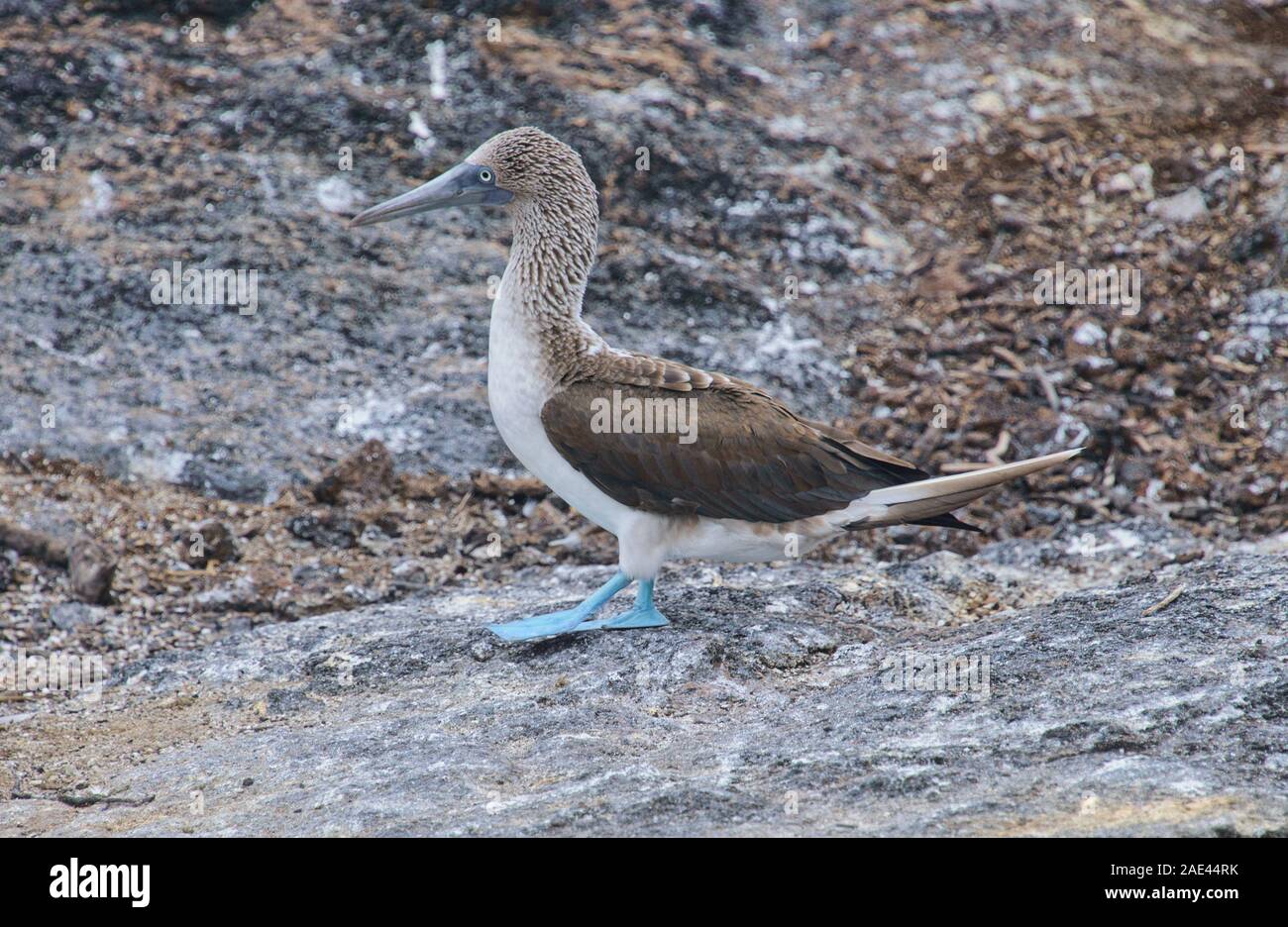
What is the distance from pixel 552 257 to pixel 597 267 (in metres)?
3.34

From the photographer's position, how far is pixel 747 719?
4.83 m

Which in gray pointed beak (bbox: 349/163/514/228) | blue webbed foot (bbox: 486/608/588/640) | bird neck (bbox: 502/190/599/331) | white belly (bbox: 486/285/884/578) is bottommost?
blue webbed foot (bbox: 486/608/588/640)

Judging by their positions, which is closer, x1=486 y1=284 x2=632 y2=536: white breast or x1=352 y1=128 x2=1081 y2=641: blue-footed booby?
x1=352 y1=128 x2=1081 y2=641: blue-footed booby

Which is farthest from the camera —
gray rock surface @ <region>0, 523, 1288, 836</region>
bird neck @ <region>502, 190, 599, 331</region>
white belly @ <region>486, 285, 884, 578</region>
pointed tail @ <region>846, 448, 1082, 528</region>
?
bird neck @ <region>502, 190, 599, 331</region>

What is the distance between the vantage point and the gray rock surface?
3.93m

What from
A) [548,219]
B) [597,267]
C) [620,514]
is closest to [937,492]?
[620,514]

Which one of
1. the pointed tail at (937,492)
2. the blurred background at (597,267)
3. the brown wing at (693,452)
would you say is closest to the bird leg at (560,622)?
the brown wing at (693,452)

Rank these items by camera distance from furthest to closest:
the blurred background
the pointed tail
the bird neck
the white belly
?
the blurred background
the bird neck
the white belly
the pointed tail

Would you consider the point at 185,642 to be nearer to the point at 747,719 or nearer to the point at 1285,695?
the point at 747,719

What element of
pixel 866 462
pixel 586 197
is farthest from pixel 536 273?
pixel 866 462

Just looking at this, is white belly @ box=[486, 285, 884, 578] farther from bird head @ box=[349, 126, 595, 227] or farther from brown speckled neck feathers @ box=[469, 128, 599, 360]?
bird head @ box=[349, 126, 595, 227]

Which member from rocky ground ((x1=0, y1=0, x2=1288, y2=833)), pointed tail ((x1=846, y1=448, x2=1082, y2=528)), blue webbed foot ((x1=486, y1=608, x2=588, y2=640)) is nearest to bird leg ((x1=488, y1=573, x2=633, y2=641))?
blue webbed foot ((x1=486, y1=608, x2=588, y2=640))

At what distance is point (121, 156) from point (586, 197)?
499 cm

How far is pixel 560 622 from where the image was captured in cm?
559
